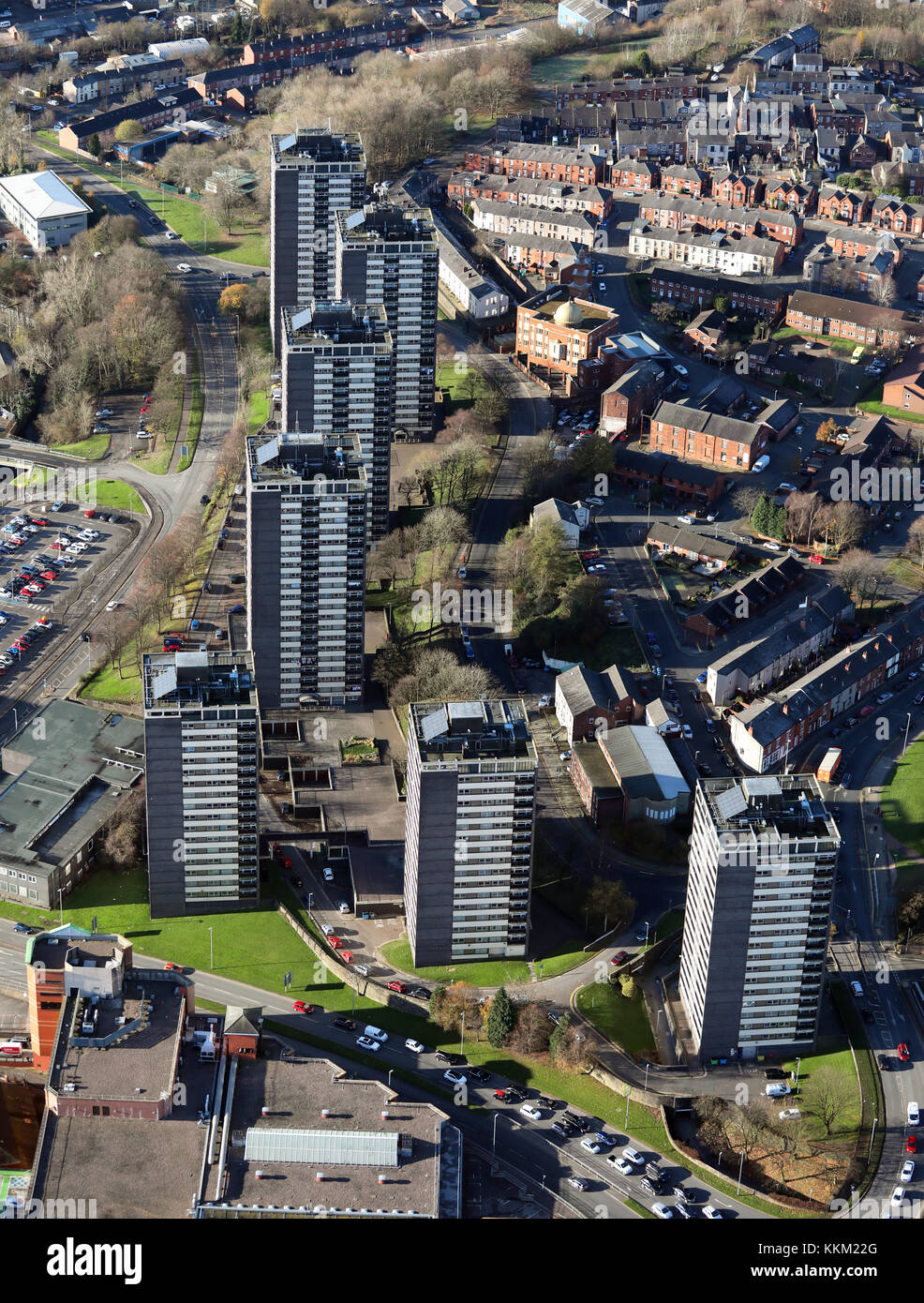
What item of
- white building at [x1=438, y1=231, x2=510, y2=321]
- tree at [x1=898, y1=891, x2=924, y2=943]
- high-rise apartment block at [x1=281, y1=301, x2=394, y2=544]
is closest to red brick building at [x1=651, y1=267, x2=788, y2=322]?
white building at [x1=438, y1=231, x2=510, y2=321]

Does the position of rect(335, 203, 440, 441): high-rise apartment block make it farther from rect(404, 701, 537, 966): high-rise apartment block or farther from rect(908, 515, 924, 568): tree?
rect(404, 701, 537, 966): high-rise apartment block

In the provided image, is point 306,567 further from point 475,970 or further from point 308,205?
point 308,205

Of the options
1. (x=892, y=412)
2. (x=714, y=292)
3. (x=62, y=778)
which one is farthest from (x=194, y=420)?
(x=892, y=412)

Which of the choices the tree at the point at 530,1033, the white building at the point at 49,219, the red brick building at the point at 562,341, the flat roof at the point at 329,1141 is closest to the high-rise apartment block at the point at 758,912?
the tree at the point at 530,1033

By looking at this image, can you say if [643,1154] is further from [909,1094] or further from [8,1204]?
[8,1204]

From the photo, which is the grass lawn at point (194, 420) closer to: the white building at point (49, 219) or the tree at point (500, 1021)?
the white building at point (49, 219)
